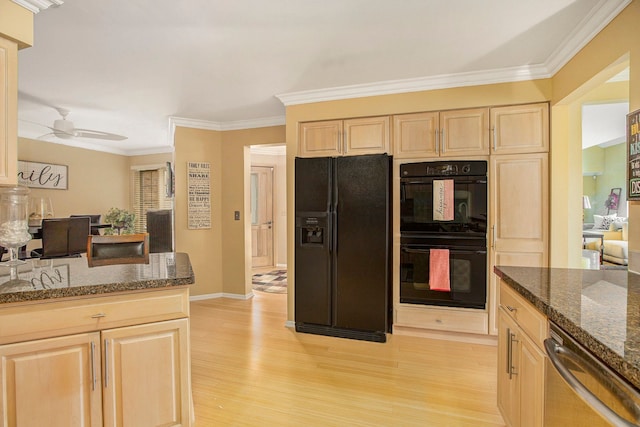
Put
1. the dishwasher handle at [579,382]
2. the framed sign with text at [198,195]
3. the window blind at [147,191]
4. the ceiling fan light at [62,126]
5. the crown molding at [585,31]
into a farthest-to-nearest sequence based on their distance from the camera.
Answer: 1. the window blind at [147,191]
2. the framed sign with text at [198,195]
3. the ceiling fan light at [62,126]
4. the crown molding at [585,31]
5. the dishwasher handle at [579,382]

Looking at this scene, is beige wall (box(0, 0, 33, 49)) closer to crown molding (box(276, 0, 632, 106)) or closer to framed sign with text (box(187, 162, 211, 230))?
crown molding (box(276, 0, 632, 106))

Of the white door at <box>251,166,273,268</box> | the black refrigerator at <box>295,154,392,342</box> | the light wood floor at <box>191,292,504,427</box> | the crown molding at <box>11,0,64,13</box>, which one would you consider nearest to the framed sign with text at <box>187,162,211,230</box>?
the light wood floor at <box>191,292,504,427</box>

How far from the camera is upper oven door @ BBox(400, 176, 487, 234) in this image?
2721 millimetres

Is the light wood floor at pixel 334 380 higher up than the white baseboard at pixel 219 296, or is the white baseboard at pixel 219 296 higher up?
the white baseboard at pixel 219 296

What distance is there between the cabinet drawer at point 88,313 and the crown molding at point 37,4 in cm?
160

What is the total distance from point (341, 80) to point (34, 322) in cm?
274

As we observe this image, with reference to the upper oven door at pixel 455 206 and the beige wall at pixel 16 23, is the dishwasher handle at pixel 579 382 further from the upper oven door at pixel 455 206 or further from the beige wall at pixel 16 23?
the beige wall at pixel 16 23

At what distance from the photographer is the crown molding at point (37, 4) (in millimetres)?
1639

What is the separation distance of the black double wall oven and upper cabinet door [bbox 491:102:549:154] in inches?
10.4

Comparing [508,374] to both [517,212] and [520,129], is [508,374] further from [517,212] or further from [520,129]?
[520,129]

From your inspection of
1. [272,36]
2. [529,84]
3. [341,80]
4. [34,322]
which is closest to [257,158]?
[341,80]

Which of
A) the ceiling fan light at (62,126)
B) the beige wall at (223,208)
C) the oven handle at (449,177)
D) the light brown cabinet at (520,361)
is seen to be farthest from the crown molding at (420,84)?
the ceiling fan light at (62,126)

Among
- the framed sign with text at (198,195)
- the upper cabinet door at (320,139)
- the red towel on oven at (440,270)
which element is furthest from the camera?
the framed sign with text at (198,195)

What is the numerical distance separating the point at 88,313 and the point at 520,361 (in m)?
2.00
